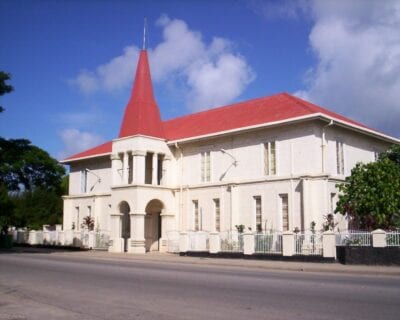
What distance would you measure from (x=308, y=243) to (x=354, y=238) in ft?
7.49

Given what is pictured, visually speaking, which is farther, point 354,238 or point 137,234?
point 137,234

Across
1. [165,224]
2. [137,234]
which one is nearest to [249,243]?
[137,234]

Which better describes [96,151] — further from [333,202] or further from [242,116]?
[333,202]

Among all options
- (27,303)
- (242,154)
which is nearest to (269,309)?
(27,303)

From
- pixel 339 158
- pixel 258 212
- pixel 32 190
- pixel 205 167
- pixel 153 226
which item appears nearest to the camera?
pixel 339 158

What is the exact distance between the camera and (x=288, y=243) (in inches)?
896

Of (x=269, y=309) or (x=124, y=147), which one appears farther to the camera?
(x=124, y=147)

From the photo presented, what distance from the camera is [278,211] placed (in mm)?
26672

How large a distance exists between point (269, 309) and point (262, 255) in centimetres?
1517

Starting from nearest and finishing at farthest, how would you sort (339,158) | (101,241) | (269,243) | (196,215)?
(269,243) → (339,158) → (196,215) → (101,241)

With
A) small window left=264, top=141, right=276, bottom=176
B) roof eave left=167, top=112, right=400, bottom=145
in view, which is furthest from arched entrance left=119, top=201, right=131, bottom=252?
small window left=264, top=141, right=276, bottom=176

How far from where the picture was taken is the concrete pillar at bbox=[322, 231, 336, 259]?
21.3 m

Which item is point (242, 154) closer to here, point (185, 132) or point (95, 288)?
point (185, 132)

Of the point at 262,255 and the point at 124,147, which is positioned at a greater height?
the point at 124,147
